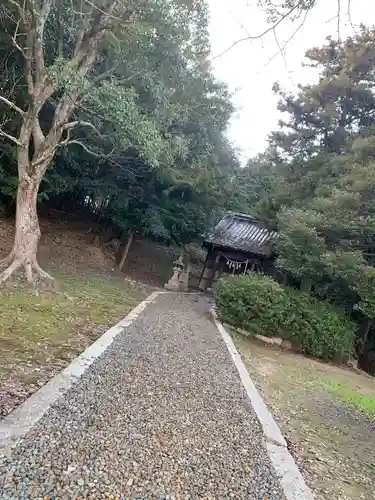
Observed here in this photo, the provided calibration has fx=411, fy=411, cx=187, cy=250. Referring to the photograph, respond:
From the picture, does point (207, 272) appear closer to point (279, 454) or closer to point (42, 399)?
point (279, 454)

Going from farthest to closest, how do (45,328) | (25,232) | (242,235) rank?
(242,235) < (25,232) < (45,328)

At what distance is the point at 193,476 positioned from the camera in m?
2.50

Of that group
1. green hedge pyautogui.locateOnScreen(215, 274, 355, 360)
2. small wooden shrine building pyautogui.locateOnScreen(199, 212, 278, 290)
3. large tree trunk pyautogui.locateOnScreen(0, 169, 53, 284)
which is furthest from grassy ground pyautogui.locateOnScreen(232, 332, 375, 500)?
small wooden shrine building pyautogui.locateOnScreen(199, 212, 278, 290)

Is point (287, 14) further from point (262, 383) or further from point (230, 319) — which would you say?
point (230, 319)

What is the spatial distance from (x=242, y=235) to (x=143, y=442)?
51.9 ft

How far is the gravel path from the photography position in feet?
7.18

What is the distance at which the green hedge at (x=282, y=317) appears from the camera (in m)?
9.11

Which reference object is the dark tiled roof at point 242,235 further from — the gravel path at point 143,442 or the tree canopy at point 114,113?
the gravel path at point 143,442

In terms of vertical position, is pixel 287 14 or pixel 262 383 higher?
pixel 287 14

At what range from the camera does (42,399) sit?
121 inches

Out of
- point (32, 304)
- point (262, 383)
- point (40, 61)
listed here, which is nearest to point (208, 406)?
point (262, 383)

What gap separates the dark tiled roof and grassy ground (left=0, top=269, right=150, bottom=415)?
764cm

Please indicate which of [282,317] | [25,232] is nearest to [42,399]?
[25,232]

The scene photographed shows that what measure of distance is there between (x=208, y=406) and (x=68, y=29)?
956 centimetres
